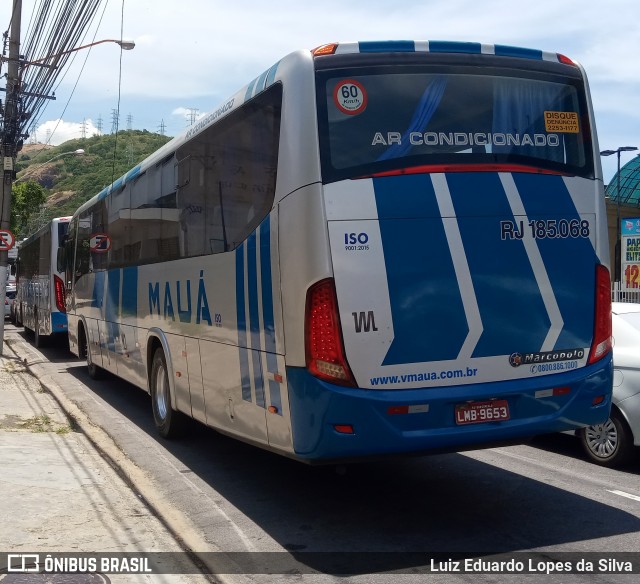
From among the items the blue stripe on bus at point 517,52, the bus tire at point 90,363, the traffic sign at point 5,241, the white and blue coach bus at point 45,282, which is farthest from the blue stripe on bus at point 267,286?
the traffic sign at point 5,241

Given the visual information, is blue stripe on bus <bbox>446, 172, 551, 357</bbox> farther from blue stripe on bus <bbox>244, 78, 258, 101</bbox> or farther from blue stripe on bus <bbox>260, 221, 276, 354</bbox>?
blue stripe on bus <bbox>244, 78, 258, 101</bbox>

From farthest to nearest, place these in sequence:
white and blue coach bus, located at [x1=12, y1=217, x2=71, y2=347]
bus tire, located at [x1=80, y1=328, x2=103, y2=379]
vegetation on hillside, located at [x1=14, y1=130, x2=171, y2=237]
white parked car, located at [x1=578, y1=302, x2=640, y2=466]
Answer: vegetation on hillside, located at [x1=14, y1=130, x2=171, y2=237] → white and blue coach bus, located at [x1=12, y1=217, x2=71, y2=347] → bus tire, located at [x1=80, y1=328, x2=103, y2=379] → white parked car, located at [x1=578, y1=302, x2=640, y2=466]

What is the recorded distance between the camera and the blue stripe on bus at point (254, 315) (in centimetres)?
612

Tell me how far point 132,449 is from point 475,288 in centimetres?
497

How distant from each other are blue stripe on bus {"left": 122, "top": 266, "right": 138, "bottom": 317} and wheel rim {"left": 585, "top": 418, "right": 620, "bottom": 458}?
19.0ft

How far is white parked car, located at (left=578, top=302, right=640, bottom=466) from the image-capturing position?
7402mm

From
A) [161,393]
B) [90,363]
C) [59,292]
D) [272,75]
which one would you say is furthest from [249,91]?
[59,292]

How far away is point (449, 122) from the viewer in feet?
18.8

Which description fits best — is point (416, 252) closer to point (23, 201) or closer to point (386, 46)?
point (386, 46)

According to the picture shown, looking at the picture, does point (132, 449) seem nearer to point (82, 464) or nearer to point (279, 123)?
point (82, 464)

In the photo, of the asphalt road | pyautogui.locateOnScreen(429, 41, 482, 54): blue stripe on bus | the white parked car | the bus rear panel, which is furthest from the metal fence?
pyautogui.locateOnScreen(429, 41, 482, 54): blue stripe on bus

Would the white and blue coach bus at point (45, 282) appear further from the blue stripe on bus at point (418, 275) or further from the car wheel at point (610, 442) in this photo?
the blue stripe on bus at point (418, 275)

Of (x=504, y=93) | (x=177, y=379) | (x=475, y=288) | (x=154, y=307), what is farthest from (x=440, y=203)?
(x=154, y=307)

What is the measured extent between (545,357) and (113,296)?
7.79m
